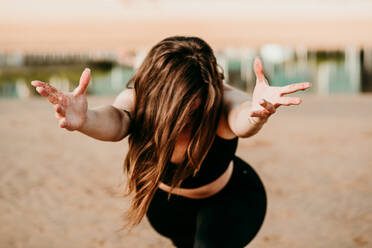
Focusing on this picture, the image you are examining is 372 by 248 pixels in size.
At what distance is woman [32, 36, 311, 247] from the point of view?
181cm

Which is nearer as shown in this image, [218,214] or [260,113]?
[260,113]

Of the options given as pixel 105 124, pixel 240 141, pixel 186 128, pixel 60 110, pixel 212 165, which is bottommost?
pixel 240 141

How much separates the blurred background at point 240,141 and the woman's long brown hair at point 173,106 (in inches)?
86.1

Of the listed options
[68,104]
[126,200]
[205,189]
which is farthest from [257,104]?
[126,200]

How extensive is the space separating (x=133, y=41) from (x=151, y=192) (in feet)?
65.3

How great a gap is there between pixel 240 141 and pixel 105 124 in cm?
725

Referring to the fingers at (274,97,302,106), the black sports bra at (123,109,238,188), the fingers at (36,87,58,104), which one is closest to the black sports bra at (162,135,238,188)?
the black sports bra at (123,109,238,188)

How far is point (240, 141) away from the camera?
29.4ft

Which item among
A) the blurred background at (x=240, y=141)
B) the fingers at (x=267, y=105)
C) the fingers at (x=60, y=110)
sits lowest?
the blurred background at (x=240, y=141)

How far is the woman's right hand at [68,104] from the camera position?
66.1 inches

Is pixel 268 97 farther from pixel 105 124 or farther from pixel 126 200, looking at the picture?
pixel 126 200

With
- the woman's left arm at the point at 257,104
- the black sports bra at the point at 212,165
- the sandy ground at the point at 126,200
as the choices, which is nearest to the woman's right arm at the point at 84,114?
the black sports bra at the point at 212,165

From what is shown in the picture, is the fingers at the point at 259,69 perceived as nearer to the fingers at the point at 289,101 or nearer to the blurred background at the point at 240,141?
the fingers at the point at 289,101

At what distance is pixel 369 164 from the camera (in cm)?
706
